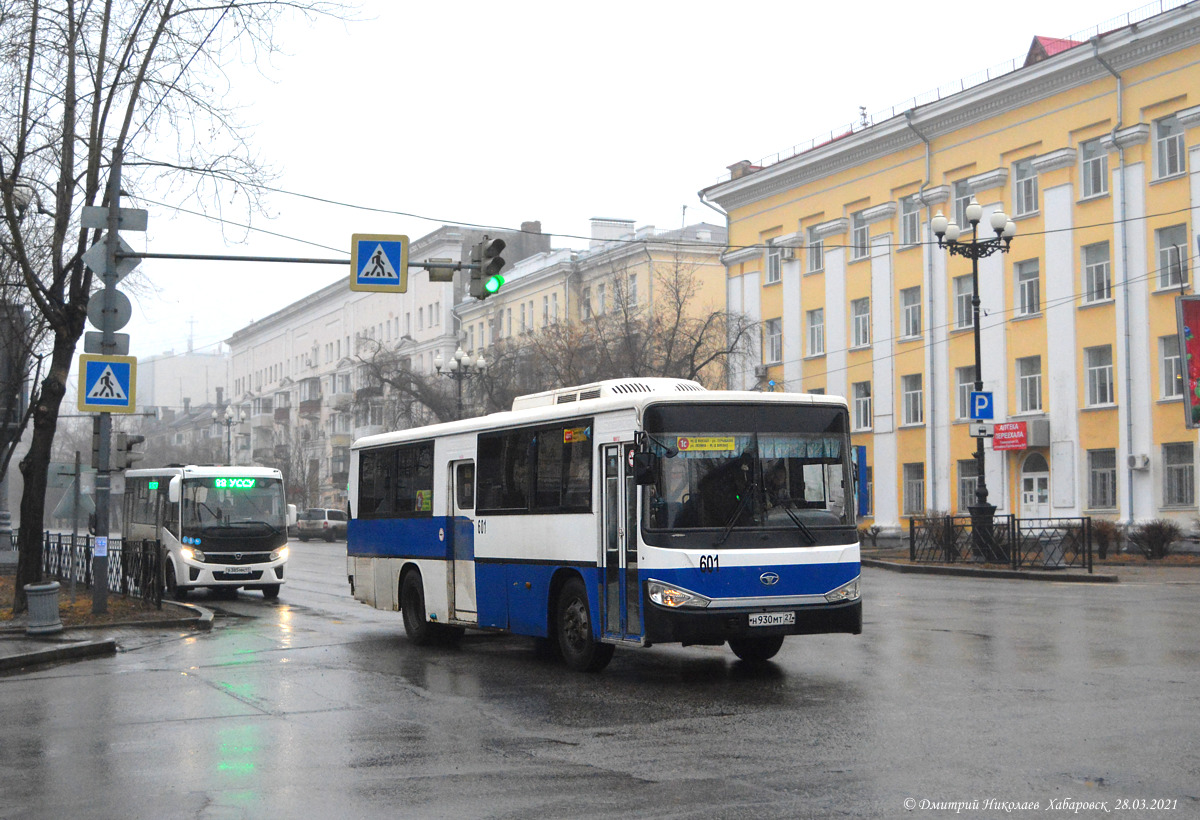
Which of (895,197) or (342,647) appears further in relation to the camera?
(895,197)

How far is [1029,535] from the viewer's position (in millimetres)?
30391

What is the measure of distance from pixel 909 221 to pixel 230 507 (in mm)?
30328

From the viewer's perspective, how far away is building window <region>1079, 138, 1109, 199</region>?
41219mm

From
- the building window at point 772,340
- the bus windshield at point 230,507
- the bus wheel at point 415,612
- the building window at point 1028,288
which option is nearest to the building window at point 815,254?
the building window at point 772,340

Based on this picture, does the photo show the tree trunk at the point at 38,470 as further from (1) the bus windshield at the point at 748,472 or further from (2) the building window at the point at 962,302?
(2) the building window at the point at 962,302

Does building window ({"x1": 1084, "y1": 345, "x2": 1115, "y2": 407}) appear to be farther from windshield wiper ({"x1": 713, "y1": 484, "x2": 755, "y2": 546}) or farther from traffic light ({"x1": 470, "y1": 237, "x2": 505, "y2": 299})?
windshield wiper ({"x1": 713, "y1": 484, "x2": 755, "y2": 546})

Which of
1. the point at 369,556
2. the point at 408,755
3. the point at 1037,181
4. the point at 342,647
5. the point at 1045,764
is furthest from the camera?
the point at 1037,181

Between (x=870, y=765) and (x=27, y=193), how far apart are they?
55.8 feet

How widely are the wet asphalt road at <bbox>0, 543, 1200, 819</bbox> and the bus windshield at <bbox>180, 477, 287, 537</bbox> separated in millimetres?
9611

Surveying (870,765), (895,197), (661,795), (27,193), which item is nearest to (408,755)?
(661,795)

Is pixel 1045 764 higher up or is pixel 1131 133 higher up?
pixel 1131 133

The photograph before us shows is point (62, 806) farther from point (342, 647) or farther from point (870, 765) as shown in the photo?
point (342, 647)

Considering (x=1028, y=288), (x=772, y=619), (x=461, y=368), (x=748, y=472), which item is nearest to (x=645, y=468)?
(x=748, y=472)

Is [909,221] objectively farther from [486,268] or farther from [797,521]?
[797,521]
